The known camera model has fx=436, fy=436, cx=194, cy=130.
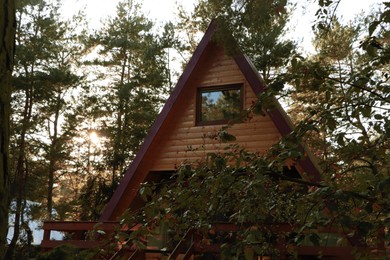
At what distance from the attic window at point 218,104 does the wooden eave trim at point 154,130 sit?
51cm

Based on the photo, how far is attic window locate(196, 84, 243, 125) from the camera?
9.11 metres

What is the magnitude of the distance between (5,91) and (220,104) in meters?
7.49

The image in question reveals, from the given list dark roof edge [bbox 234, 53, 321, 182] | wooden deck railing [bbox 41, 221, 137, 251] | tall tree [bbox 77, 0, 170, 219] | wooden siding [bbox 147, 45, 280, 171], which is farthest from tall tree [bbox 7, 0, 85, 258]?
dark roof edge [bbox 234, 53, 321, 182]

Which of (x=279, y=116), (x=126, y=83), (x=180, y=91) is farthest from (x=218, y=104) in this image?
(x=126, y=83)

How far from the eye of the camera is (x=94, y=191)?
55.4ft

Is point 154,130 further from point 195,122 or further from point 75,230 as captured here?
point 75,230

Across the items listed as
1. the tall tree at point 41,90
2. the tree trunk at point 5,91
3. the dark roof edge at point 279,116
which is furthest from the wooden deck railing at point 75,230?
the tall tree at point 41,90

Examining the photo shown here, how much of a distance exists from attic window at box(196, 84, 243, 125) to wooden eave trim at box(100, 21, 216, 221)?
51 centimetres

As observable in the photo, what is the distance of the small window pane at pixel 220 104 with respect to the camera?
29.9 ft

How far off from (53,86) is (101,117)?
2541 mm

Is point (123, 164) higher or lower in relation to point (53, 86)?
lower

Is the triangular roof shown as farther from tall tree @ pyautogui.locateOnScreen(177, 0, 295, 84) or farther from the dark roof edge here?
tall tree @ pyautogui.locateOnScreen(177, 0, 295, 84)

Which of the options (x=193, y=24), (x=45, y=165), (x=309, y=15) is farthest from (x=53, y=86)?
(x=309, y=15)

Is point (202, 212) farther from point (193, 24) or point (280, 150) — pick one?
point (193, 24)
